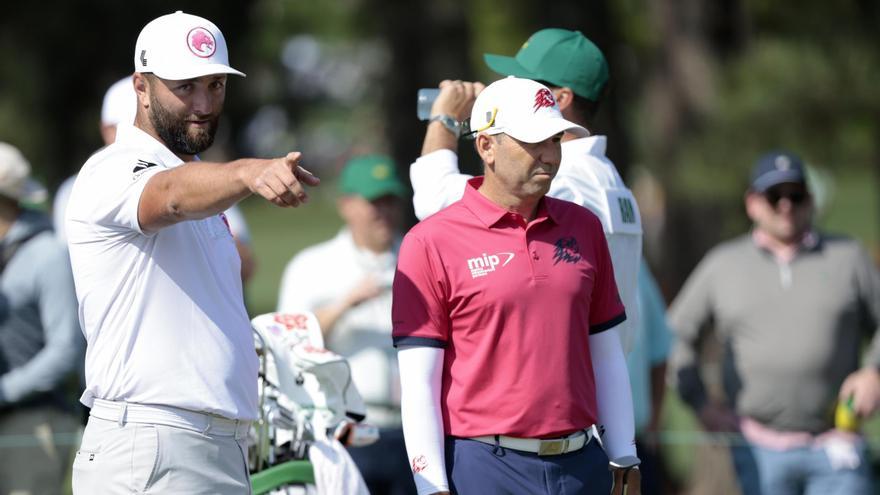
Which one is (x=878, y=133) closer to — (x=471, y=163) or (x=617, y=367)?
(x=471, y=163)

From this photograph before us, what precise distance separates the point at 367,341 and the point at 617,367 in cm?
253

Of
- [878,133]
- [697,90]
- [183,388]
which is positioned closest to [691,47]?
[697,90]

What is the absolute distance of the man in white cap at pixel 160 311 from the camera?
386 cm

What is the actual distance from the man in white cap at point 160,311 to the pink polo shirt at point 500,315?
0.55 metres

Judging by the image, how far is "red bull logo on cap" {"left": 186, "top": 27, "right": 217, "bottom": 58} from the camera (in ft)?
13.0

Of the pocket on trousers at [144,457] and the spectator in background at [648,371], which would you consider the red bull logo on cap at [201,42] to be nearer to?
the pocket on trousers at [144,457]

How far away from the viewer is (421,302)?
412 cm

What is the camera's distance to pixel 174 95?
398cm

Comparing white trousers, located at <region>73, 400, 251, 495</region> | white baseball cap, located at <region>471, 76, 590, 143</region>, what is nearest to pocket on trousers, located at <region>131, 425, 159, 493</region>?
white trousers, located at <region>73, 400, 251, 495</region>

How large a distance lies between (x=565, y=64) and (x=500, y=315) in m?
1.09

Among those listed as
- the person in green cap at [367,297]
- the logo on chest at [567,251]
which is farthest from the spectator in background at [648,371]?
the logo on chest at [567,251]

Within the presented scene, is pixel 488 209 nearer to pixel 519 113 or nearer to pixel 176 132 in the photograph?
pixel 519 113

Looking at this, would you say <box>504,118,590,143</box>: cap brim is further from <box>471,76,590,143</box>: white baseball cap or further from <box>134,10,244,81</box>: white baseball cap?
<box>134,10,244,81</box>: white baseball cap

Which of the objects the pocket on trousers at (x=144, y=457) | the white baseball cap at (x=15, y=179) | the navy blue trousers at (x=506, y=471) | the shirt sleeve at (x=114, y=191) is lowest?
the navy blue trousers at (x=506, y=471)
